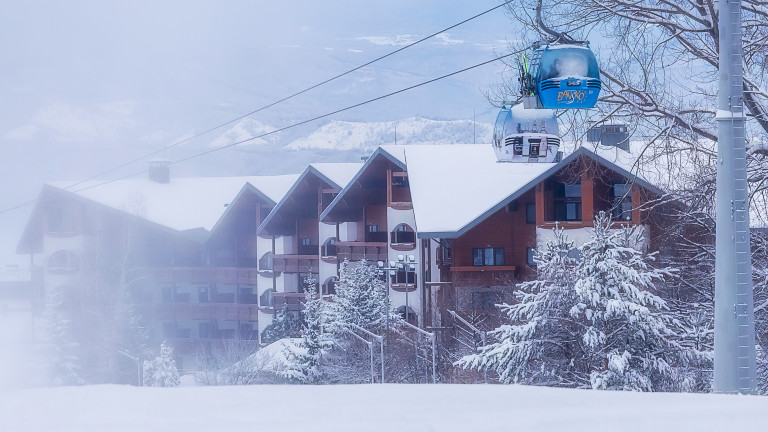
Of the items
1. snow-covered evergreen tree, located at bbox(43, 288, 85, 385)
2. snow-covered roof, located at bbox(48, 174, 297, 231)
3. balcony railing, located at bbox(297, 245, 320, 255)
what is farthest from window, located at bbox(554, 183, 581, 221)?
snow-covered evergreen tree, located at bbox(43, 288, 85, 385)

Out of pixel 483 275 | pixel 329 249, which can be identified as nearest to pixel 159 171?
pixel 329 249

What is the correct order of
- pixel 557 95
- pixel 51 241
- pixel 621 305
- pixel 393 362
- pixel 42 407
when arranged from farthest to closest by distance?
pixel 51 241, pixel 393 362, pixel 621 305, pixel 557 95, pixel 42 407

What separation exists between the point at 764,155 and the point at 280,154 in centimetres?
2678

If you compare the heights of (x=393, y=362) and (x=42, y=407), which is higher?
(x=42, y=407)

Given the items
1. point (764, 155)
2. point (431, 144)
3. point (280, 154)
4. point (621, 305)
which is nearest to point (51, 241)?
point (280, 154)

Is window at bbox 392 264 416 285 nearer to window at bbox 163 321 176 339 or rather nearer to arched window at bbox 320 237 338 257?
arched window at bbox 320 237 338 257

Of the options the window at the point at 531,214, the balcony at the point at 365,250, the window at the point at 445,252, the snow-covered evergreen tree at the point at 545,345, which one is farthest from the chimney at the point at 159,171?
the snow-covered evergreen tree at the point at 545,345

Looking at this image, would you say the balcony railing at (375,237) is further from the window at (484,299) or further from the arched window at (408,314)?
the window at (484,299)

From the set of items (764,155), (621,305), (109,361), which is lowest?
(109,361)

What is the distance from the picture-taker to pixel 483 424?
2.93 metres

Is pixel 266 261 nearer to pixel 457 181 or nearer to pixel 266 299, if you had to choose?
pixel 266 299

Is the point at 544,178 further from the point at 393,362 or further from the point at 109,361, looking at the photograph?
the point at 109,361

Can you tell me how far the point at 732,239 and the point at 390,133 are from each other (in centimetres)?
2171

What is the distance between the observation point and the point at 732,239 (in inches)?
225
